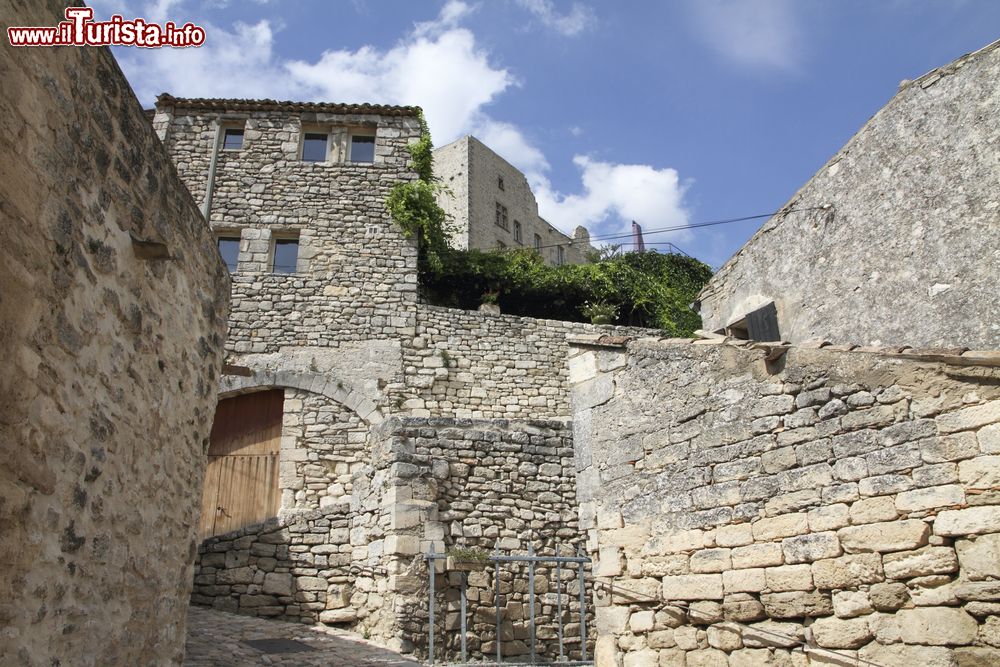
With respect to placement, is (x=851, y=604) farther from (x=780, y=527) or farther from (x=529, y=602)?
(x=529, y=602)

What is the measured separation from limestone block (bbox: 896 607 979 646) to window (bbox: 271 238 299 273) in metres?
12.5

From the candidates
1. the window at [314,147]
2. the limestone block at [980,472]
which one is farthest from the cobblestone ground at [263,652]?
the window at [314,147]

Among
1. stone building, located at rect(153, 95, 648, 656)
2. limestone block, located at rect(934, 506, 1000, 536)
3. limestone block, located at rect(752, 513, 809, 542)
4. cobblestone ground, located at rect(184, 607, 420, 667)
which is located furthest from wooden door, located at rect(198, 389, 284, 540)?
limestone block, located at rect(934, 506, 1000, 536)

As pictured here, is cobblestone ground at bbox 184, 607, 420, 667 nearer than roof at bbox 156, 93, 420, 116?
Yes

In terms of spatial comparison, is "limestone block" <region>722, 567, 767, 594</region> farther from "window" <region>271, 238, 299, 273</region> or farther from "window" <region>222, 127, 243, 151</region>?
"window" <region>222, 127, 243, 151</region>

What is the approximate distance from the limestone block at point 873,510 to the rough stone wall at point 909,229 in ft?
9.35

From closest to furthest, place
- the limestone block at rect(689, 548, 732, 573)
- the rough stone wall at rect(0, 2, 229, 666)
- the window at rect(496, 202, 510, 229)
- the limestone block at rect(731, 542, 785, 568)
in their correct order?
the rough stone wall at rect(0, 2, 229, 666) < the limestone block at rect(731, 542, 785, 568) < the limestone block at rect(689, 548, 732, 573) < the window at rect(496, 202, 510, 229)


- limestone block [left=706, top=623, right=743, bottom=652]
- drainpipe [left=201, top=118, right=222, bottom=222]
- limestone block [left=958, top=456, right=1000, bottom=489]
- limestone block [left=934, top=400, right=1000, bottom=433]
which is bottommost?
limestone block [left=706, top=623, right=743, bottom=652]

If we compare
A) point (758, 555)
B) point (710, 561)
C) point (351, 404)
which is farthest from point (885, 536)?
point (351, 404)

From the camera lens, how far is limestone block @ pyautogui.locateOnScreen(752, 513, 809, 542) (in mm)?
5000

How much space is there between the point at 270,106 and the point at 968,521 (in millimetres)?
14836

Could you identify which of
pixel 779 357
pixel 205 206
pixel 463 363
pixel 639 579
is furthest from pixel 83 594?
pixel 205 206

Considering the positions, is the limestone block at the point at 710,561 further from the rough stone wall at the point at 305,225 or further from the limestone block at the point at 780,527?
the rough stone wall at the point at 305,225

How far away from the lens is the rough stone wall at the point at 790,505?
4.37 metres
